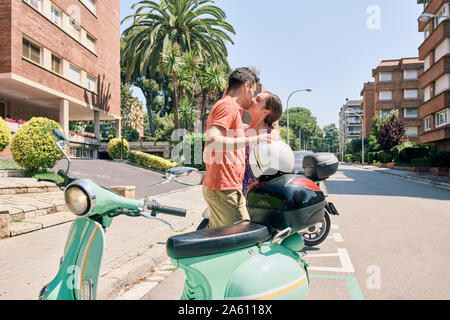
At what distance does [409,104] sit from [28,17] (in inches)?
2180

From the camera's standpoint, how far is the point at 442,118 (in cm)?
2708

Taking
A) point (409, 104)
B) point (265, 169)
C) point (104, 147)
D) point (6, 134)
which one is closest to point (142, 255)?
point (265, 169)

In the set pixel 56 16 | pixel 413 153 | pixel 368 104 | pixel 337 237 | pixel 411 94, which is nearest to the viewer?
pixel 337 237

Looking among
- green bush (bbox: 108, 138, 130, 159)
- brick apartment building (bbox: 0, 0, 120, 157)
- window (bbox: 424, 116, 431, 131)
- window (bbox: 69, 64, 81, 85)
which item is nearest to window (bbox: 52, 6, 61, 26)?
brick apartment building (bbox: 0, 0, 120, 157)

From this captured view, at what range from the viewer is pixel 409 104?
54406 mm

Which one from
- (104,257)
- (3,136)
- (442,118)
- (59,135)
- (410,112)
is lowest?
(104,257)

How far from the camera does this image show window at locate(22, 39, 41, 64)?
1725cm

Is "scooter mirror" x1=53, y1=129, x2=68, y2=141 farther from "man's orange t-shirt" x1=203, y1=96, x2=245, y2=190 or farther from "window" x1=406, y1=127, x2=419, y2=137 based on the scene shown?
"window" x1=406, y1=127, x2=419, y2=137

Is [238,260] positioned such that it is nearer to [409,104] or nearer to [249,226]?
[249,226]

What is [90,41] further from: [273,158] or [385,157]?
[385,157]

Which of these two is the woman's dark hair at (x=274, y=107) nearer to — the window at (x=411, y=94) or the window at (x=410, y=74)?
the window at (x=411, y=94)

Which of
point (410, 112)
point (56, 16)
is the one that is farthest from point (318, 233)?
point (410, 112)

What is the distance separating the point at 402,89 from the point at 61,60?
53.9 m

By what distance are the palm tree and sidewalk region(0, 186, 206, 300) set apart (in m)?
18.8
